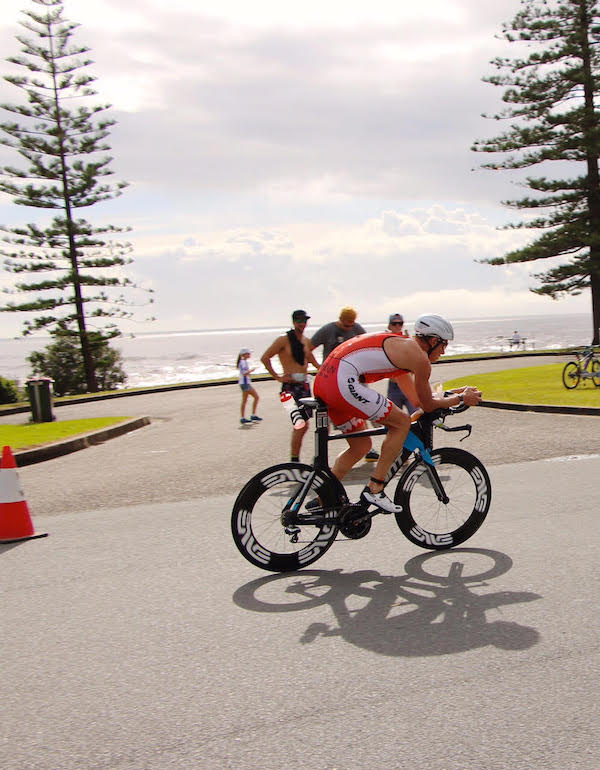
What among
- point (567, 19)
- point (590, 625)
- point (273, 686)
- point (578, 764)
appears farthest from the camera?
point (567, 19)

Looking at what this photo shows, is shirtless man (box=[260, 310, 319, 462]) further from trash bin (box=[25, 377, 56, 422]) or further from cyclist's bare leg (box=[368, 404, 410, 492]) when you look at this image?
trash bin (box=[25, 377, 56, 422])

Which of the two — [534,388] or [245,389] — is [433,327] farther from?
[534,388]

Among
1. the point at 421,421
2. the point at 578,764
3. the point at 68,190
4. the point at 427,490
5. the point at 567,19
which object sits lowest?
the point at 578,764

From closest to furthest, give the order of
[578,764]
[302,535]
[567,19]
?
[578,764] < [302,535] < [567,19]

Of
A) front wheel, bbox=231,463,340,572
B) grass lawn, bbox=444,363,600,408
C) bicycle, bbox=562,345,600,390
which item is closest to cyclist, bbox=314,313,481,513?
front wheel, bbox=231,463,340,572

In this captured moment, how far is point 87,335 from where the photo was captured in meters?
40.9

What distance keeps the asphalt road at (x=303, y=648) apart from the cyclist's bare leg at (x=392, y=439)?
589 millimetres

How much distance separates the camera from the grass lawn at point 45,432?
44.0 feet

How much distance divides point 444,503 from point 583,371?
14415 millimetres

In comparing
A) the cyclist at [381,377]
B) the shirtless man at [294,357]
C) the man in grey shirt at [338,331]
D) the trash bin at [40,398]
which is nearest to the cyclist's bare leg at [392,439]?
the cyclist at [381,377]

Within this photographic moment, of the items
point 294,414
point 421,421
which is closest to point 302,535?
point 294,414

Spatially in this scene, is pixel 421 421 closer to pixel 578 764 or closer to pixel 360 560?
pixel 360 560

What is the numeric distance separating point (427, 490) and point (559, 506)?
1.65 m

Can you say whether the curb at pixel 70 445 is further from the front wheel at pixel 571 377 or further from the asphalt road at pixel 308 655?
the front wheel at pixel 571 377
